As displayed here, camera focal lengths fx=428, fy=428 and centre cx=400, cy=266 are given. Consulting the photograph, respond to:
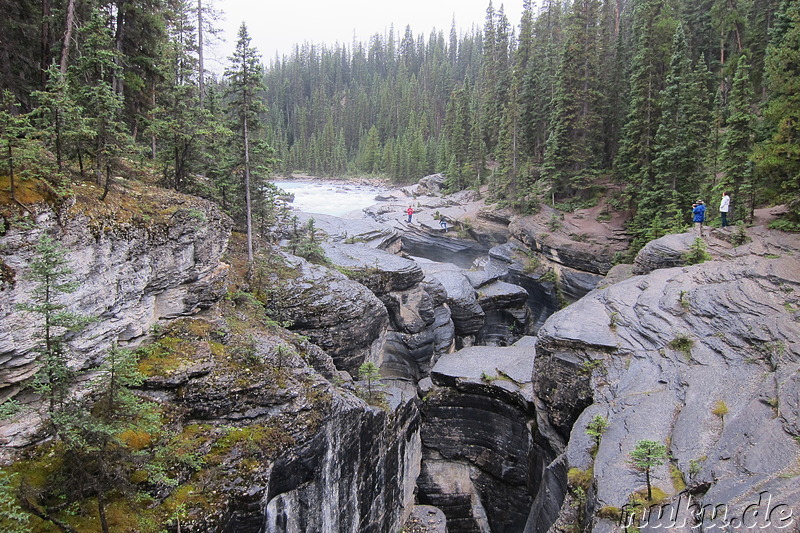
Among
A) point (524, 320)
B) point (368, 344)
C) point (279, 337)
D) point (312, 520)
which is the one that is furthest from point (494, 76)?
point (312, 520)

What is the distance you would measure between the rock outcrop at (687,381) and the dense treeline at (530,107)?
6407 millimetres

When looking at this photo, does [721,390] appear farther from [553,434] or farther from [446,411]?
[446,411]

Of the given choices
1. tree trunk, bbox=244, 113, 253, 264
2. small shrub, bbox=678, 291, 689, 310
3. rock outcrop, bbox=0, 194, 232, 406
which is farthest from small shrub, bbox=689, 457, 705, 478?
tree trunk, bbox=244, 113, 253, 264

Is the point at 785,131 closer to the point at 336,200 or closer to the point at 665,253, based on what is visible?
the point at 665,253

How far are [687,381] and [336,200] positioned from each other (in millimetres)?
52681

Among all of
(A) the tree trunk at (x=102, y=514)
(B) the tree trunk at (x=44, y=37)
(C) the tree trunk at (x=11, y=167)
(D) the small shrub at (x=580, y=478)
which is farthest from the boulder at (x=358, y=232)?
(A) the tree trunk at (x=102, y=514)

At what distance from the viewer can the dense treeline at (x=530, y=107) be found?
530 inches

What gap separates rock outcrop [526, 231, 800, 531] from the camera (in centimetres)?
823

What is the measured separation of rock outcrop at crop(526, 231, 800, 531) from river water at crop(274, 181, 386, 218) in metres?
31.9

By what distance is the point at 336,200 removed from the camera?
59.9 metres

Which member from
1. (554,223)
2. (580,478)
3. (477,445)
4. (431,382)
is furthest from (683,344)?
(554,223)

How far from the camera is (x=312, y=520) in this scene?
451 inches

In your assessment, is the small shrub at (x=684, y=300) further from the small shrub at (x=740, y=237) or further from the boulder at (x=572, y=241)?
the boulder at (x=572, y=241)

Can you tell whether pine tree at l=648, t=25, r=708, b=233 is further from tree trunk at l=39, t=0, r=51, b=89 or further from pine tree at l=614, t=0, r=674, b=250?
tree trunk at l=39, t=0, r=51, b=89
